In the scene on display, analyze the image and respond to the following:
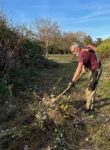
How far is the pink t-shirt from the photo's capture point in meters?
7.84

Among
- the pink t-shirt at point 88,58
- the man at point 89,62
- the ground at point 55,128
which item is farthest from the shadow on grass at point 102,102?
the pink t-shirt at point 88,58

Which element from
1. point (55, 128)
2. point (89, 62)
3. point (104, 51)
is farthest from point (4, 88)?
point (104, 51)

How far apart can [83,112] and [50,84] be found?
330cm

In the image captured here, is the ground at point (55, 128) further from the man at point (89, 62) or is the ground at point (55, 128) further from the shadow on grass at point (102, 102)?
the man at point (89, 62)

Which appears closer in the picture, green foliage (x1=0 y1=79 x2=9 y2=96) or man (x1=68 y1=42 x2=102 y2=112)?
man (x1=68 y1=42 x2=102 y2=112)

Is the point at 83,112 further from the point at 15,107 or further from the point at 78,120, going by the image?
the point at 15,107

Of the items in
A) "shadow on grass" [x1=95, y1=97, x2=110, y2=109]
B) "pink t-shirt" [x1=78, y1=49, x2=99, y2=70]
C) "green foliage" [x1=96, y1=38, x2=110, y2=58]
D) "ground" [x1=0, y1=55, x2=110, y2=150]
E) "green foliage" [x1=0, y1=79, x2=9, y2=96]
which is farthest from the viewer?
"green foliage" [x1=96, y1=38, x2=110, y2=58]

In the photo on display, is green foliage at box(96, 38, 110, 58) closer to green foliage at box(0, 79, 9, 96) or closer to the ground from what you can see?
green foliage at box(0, 79, 9, 96)

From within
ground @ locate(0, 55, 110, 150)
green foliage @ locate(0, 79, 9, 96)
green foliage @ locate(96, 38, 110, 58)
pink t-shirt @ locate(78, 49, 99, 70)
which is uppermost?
pink t-shirt @ locate(78, 49, 99, 70)

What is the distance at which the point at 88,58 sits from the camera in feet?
26.3

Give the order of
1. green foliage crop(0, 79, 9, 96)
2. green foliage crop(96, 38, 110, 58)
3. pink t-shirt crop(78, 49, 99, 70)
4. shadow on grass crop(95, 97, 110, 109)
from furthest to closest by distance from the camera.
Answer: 1. green foliage crop(96, 38, 110, 58)
2. green foliage crop(0, 79, 9, 96)
3. shadow on grass crop(95, 97, 110, 109)
4. pink t-shirt crop(78, 49, 99, 70)

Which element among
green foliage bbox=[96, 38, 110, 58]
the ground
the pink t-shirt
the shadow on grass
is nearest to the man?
the pink t-shirt

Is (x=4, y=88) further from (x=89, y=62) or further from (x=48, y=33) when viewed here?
(x=48, y=33)

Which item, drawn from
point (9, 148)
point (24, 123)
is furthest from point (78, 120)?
point (9, 148)
